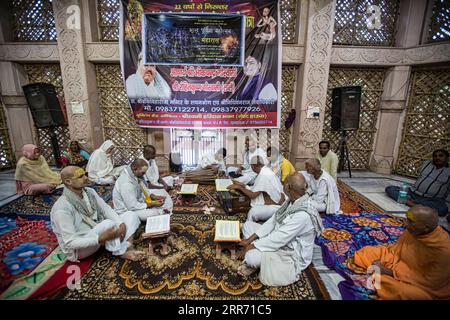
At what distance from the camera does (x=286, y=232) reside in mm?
2145

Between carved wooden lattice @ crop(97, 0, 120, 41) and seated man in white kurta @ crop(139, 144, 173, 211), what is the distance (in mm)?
3538

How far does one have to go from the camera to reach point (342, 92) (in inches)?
211

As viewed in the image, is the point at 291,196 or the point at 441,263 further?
the point at 291,196

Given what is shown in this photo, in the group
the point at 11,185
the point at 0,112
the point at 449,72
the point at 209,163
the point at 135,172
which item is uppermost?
the point at 449,72

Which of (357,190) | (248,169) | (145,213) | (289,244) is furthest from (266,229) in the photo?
(357,190)

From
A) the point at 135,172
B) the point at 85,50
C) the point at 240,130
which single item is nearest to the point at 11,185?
the point at 85,50

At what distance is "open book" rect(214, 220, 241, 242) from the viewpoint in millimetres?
2410

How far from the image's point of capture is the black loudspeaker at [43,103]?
17.3 ft

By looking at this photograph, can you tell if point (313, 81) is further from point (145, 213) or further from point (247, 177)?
point (145, 213)

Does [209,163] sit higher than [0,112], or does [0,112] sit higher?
[0,112]

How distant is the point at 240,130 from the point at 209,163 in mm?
1247

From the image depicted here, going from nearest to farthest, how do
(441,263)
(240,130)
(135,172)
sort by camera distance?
(441,263)
(135,172)
(240,130)

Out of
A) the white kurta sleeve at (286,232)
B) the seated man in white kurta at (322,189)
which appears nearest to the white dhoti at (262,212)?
the seated man in white kurta at (322,189)

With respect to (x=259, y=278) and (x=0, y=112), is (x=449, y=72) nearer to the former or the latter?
(x=259, y=278)
